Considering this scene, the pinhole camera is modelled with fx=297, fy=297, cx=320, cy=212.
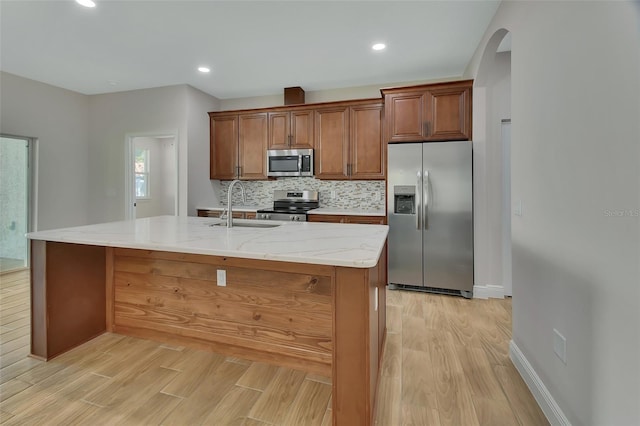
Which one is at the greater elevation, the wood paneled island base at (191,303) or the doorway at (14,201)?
the doorway at (14,201)

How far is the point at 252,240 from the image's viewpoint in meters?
1.70

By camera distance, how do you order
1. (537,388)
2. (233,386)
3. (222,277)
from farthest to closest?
(222,277) < (233,386) < (537,388)

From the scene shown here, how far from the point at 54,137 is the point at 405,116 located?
4.97 m

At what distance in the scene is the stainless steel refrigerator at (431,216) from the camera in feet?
10.8

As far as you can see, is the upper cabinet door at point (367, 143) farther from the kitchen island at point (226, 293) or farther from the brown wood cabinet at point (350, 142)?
the kitchen island at point (226, 293)

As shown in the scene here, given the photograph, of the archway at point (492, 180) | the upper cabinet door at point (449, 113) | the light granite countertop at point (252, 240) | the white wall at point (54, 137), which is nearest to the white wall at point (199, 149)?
the white wall at point (54, 137)

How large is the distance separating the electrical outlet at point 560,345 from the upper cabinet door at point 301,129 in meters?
3.46

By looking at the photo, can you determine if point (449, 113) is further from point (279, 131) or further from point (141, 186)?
point (141, 186)

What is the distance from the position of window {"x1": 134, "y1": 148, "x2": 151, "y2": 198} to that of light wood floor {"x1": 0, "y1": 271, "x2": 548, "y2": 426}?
153 inches

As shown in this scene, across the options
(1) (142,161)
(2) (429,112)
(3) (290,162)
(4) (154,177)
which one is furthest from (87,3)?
(4) (154,177)

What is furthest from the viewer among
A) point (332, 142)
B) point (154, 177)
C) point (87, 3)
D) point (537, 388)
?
point (154, 177)

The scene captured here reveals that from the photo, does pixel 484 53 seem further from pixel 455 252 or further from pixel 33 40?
pixel 33 40

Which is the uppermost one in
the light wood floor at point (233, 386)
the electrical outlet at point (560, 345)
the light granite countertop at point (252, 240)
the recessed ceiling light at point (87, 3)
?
the recessed ceiling light at point (87, 3)

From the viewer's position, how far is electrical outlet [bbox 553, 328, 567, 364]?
1.41 m
